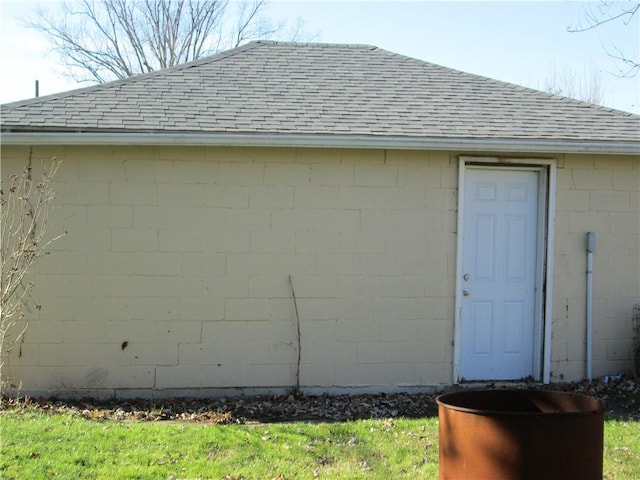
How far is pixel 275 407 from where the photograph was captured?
777 centimetres

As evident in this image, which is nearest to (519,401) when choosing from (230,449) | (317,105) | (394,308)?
(230,449)

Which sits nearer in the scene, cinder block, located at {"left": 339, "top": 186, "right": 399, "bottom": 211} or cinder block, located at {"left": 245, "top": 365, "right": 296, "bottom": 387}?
cinder block, located at {"left": 245, "top": 365, "right": 296, "bottom": 387}

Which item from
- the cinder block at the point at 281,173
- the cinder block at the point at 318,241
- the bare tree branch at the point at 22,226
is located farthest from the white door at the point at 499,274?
the bare tree branch at the point at 22,226

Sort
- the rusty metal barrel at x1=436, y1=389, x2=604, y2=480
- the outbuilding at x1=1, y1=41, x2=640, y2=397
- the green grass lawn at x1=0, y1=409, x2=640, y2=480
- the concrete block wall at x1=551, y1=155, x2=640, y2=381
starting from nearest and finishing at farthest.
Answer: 1. the rusty metal barrel at x1=436, y1=389, x2=604, y2=480
2. the green grass lawn at x1=0, y1=409, x2=640, y2=480
3. the outbuilding at x1=1, y1=41, x2=640, y2=397
4. the concrete block wall at x1=551, y1=155, x2=640, y2=381

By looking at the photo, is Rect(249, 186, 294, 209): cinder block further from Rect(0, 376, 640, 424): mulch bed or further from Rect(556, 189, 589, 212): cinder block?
Rect(556, 189, 589, 212): cinder block

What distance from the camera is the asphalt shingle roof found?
815cm

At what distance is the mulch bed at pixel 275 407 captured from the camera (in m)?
7.35

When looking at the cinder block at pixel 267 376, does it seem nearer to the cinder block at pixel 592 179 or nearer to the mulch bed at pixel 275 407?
the mulch bed at pixel 275 407

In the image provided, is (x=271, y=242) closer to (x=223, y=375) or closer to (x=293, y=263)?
(x=293, y=263)

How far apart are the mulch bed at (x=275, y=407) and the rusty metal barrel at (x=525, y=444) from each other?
352 centimetres

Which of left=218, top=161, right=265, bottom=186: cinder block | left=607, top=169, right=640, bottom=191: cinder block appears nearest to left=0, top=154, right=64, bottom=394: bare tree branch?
left=218, top=161, right=265, bottom=186: cinder block

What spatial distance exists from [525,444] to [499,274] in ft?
16.7

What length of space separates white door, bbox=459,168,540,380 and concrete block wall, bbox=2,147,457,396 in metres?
0.28

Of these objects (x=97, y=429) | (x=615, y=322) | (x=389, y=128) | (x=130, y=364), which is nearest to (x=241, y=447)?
(x=97, y=429)
